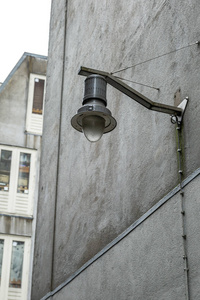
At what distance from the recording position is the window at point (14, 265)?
68.2 ft

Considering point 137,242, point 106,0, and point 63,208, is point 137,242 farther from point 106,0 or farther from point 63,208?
point 106,0

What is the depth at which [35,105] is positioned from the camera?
2384 cm

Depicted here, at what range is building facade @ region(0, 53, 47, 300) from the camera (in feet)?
69.4

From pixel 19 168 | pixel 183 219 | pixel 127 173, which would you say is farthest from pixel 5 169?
pixel 183 219

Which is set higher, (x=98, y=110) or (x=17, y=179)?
(x=17, y=179)

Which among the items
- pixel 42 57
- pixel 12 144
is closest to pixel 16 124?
pixel 12 144

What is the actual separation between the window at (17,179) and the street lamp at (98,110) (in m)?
15.2

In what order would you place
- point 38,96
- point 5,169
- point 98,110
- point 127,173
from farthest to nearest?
point 38,96 < point 5,169 < point 127,173 < point 98,110

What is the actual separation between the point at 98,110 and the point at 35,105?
1736 cm

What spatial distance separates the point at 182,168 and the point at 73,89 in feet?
18.3

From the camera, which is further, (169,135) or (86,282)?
(86,282)

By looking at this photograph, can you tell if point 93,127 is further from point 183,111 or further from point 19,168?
point 19,168

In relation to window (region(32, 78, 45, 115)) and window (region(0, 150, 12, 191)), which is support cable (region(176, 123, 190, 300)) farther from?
window (region(32, 78, 45, 115))

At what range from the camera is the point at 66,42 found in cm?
1331
